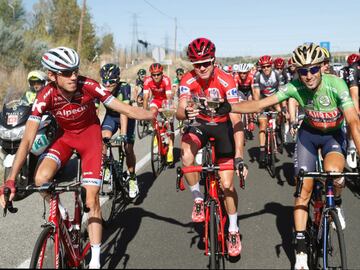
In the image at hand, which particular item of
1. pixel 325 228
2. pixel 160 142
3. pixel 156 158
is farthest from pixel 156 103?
pixel 325 228

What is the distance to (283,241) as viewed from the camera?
5.07m

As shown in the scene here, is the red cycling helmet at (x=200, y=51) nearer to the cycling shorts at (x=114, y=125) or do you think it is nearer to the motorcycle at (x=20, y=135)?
the cycling shorts at (x=114, y=125)

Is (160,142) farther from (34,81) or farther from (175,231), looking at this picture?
(175,231)

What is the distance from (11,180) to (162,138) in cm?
593

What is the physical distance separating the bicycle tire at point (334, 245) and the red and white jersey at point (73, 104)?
241cm

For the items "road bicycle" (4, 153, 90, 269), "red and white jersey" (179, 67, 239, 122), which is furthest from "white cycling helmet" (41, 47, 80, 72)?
"red and white jersey" (179, 67, 239, 122)

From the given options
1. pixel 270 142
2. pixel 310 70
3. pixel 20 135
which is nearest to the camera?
pixel 310 70

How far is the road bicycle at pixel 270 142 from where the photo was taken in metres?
8.61

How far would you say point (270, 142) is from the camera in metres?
8.79

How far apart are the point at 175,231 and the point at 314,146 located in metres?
2.01

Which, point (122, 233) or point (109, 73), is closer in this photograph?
point (122, 233)

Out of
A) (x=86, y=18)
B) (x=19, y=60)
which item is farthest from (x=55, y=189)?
(x=86, y=18)

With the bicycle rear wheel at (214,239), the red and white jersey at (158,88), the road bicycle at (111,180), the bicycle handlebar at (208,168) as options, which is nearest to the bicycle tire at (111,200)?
the road bicycle at (111,180)

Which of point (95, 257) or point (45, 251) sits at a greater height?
point (45, 251)
